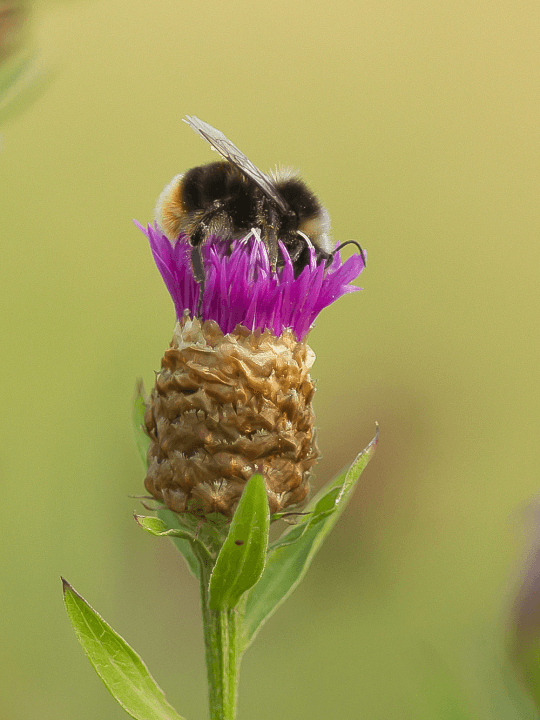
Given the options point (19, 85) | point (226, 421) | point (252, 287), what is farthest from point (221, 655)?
point (19, 85)

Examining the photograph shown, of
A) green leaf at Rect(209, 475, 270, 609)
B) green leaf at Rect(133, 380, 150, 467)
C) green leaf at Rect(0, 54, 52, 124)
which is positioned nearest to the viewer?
green leaf at Rect(209, 475, 270, 609)

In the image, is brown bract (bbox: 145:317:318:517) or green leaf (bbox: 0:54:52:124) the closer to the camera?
brown bract (bbox: 145:317:318:517)

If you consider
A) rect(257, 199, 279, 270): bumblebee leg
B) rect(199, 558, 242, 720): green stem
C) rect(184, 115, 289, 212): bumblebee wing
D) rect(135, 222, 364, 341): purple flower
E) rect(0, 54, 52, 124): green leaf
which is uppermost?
rect(0, 54, 52, 124): green leaf

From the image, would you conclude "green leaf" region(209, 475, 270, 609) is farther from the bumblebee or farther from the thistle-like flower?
the bumblebee

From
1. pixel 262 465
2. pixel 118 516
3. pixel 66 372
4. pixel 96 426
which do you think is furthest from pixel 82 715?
pixel 262 465

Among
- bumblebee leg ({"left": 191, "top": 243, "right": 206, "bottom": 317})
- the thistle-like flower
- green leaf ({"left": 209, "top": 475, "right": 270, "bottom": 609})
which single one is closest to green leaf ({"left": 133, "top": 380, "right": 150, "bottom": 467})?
the thistle-like flower

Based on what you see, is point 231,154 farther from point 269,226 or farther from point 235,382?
point 235,382

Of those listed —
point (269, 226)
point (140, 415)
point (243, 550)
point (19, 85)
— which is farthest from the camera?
point (19, 85)
